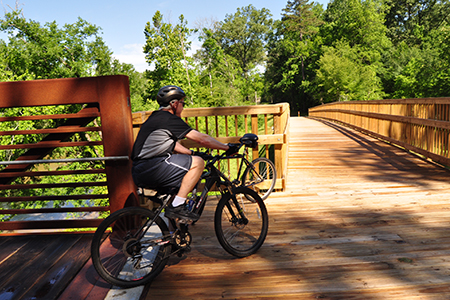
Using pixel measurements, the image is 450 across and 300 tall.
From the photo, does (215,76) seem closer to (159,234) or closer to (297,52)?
(297,52)

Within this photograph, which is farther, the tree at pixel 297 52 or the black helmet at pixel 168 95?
the tree at pixel 297 52

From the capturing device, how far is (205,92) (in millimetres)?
37719

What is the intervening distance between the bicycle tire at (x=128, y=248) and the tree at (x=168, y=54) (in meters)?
34.2

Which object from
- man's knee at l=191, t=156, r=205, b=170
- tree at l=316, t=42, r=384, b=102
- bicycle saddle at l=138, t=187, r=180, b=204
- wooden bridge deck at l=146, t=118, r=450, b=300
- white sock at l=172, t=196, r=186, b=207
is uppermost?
tree at l=316, t=42, r=384, b=102

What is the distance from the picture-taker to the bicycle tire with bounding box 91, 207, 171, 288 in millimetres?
2836

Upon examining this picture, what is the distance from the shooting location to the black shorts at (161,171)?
2971mm

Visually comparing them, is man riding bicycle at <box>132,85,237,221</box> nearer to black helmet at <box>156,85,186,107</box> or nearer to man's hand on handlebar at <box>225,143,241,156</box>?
black helmet at <box>156,85,186,107</box>

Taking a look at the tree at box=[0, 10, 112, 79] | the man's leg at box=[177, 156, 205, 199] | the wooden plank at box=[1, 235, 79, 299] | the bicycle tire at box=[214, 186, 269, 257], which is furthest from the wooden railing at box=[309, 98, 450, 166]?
the tree at box=[0, 10, 112, 79]

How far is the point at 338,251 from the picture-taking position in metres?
3.53

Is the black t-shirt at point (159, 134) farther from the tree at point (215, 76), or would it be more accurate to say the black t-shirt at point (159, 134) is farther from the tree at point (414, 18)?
the tree at point (414, 18)

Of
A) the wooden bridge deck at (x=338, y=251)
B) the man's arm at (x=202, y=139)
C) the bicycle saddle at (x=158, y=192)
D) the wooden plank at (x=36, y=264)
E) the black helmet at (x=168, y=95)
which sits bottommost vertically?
the wooden bridge deck at (x=338, y=251)

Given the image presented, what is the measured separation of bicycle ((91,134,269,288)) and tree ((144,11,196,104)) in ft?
111

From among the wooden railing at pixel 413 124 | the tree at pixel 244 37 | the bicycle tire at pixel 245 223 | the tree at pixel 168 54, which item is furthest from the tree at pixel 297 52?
the bicycle tire at pixel 245 223

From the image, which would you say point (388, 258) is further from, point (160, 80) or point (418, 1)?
point (418, 1)
